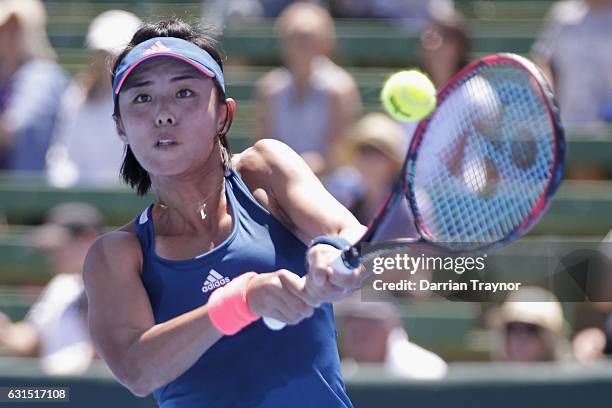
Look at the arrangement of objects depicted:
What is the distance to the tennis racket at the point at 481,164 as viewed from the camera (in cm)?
262

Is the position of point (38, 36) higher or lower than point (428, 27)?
lower

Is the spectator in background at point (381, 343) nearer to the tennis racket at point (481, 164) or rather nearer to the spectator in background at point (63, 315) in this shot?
the spectator in background at point (63, 315)

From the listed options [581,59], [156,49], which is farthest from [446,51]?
[156,49]

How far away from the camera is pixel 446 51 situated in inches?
235

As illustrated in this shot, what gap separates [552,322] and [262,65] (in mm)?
3331

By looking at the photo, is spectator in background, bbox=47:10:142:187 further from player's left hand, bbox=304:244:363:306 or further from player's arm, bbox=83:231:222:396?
player's left hand, bbox=304:244:363:306

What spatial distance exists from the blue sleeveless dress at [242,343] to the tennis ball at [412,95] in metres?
0.44

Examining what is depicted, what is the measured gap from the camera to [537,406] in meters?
4.64

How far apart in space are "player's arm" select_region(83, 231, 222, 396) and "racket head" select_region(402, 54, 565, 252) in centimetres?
62

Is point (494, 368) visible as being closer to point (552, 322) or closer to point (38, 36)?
point (552, 322)

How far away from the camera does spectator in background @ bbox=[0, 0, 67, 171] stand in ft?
21.6

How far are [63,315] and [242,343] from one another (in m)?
2.76

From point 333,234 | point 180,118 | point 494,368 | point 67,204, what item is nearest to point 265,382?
point 333,234

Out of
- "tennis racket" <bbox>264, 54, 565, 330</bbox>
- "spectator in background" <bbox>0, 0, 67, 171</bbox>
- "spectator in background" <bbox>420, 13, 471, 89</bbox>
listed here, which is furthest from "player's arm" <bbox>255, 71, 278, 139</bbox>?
"tennis racket" <bbox>264, 54, 565, 330</bbox>
